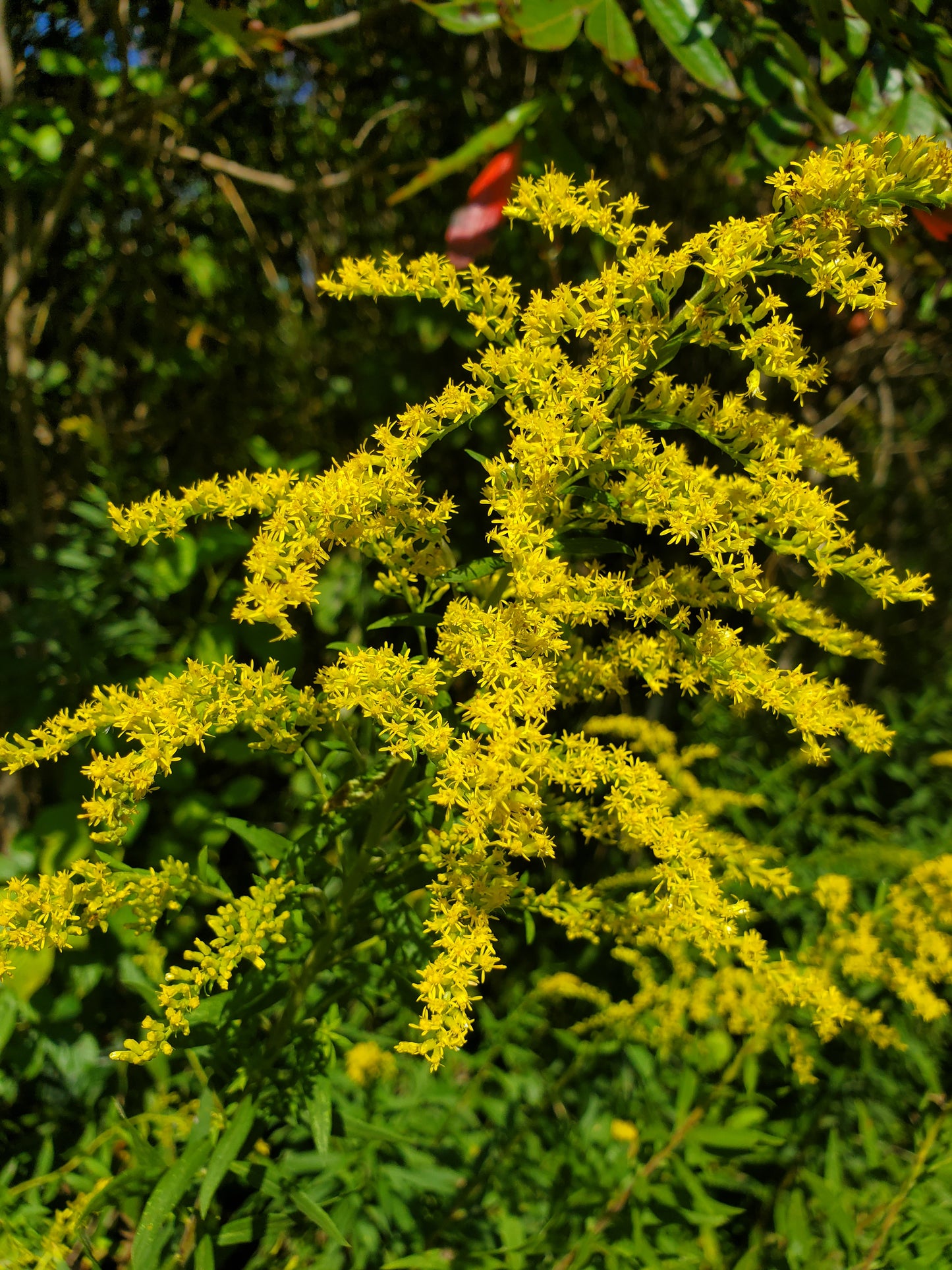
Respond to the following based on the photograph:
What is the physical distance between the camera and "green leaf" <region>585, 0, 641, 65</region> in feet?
4.91

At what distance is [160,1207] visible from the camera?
118 cm

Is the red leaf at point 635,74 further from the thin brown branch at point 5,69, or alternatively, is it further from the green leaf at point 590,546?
Result: the thin brown branch at point 5,69

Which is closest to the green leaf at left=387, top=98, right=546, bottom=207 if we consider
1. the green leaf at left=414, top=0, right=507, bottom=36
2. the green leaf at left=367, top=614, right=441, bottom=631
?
the green leaf at left=414, top=0, right=507, bottom=36

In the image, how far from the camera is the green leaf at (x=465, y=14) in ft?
4.94

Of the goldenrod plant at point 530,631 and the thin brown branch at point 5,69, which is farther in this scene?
the thin brown branch at point 5,69

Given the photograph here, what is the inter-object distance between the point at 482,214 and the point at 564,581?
2.83ft

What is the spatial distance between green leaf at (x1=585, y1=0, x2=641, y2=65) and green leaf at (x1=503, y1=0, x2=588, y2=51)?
40mm

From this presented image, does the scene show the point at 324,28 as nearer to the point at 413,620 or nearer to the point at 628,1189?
the point at 413,620

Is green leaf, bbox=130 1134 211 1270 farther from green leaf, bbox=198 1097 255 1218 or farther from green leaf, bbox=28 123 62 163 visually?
green leaf, bbox=28 123 62 163

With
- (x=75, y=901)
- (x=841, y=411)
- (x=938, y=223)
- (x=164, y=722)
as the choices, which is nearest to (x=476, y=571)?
(x=164, y=722)

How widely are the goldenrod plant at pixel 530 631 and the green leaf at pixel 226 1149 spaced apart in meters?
0.05

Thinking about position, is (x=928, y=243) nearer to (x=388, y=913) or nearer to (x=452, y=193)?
(x=452, y=193)

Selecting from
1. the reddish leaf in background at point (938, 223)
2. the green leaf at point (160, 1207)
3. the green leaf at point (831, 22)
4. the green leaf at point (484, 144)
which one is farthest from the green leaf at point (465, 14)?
the green leaf at point (160, 1207)

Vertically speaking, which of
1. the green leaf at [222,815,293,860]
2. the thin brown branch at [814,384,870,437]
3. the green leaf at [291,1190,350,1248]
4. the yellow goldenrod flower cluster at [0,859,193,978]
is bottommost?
the green leaf at [291,1190,350,1248]
